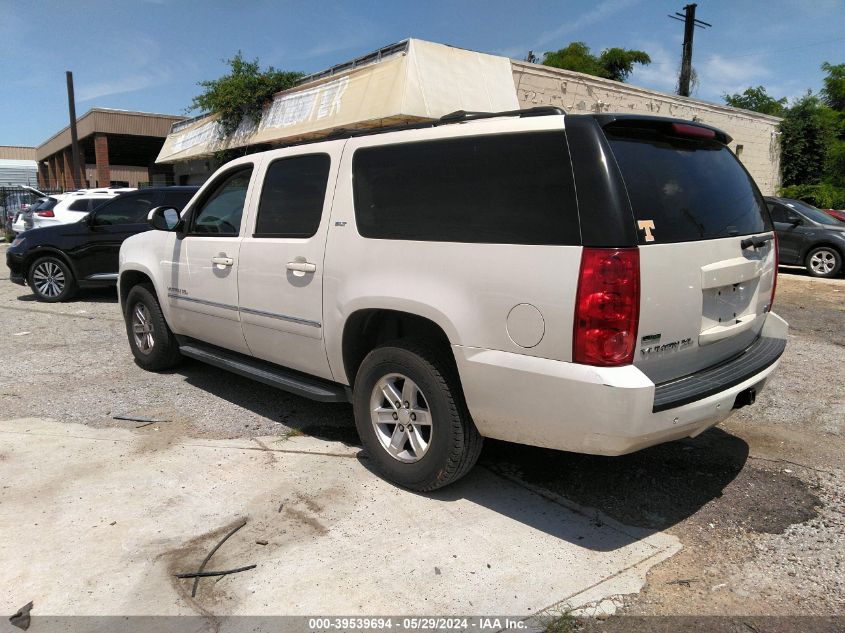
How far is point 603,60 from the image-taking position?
138 feet

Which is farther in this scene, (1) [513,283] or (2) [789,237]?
(2) [789,237]

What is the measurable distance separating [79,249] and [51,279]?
715mm

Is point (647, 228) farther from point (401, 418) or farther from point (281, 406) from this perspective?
point (281, 406)

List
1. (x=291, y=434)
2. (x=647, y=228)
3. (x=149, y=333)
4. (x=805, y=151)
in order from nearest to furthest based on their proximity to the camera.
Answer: (x=647, y=228) < (x=291, y=434) < (x=149, y=333) < (x=805, y=151)

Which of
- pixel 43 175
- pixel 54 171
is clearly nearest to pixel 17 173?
pixel 43 175

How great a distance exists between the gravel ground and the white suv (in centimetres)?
61

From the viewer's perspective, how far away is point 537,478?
3.94 meters

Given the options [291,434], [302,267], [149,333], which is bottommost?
[291,434]

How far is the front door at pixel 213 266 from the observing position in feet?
15.7

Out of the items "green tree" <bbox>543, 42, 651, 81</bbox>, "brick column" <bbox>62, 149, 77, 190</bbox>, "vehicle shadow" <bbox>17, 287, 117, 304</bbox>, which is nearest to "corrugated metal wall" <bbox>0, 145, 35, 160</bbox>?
"brick column" <bbox>62, 149, 77, 190</bbox>

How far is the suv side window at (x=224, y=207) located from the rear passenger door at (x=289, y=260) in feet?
0.85

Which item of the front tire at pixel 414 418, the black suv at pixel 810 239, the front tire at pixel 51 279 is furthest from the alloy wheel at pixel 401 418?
the black suv at pixel 810 239

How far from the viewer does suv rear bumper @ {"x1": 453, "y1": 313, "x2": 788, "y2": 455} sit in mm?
2787

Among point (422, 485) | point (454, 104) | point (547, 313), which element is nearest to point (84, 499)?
point (422, 485)
